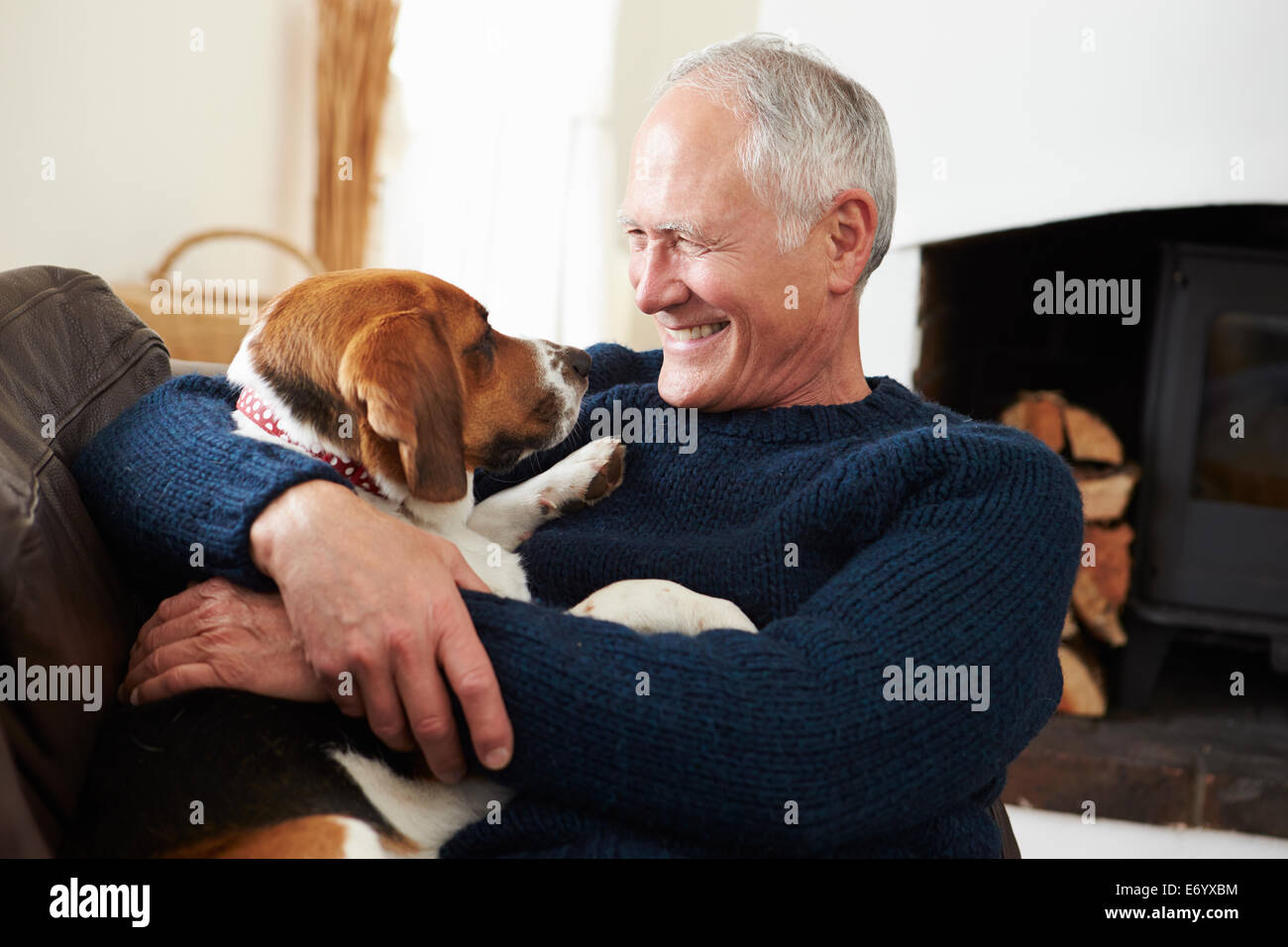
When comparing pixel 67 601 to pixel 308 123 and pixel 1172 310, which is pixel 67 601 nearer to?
pixel 1172 310

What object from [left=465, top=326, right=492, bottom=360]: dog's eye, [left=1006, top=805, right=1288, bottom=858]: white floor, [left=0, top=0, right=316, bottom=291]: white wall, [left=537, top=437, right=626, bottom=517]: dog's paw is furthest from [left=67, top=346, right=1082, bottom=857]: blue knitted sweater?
[left=0, top=0, right=316, bottom=291]: white wall

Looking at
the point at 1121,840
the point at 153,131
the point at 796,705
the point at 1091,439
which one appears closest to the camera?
the point at 796,705

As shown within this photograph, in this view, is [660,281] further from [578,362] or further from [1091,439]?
[1091,439]

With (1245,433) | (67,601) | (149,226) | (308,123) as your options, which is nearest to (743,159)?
(67,601)

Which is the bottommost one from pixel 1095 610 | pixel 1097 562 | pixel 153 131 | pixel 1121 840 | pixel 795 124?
pixel 1121 840

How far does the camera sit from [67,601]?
3.37ft

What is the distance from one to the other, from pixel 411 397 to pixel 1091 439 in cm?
203

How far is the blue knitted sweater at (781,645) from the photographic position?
970mm

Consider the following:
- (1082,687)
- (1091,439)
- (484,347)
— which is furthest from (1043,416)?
(484,347)

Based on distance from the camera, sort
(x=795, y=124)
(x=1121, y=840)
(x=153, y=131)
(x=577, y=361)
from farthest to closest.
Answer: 1. (x=153, y=131)
2. (x=1121, y=840)
3. (x=577, y=361)
4. (x=795, y=124)

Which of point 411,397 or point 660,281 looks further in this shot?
point 660,281

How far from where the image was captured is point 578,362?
1611 millimetres

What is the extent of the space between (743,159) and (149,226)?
276 centimetres

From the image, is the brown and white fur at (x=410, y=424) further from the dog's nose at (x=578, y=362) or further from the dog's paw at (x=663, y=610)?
the dog's nose at (x=578, y=362)
